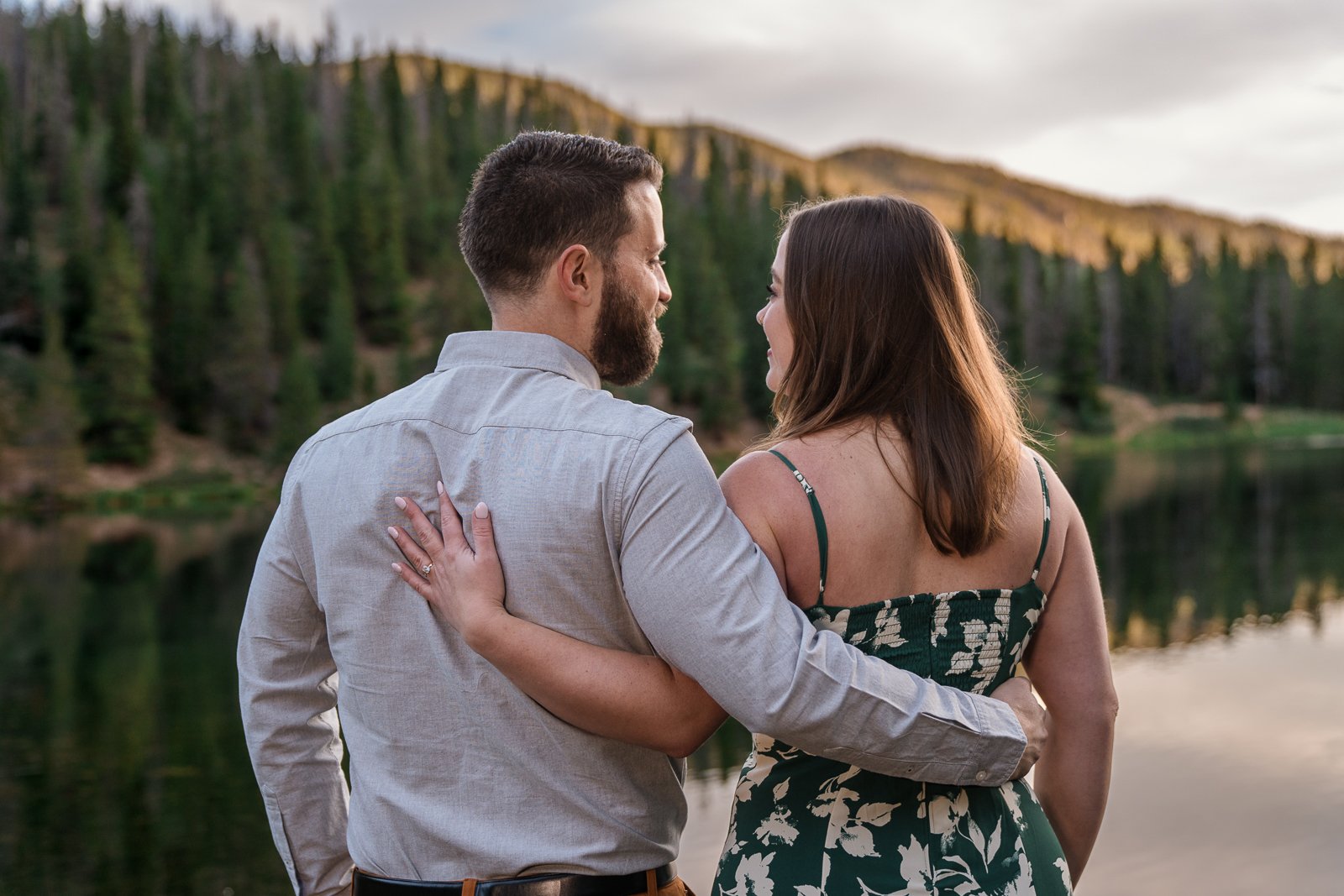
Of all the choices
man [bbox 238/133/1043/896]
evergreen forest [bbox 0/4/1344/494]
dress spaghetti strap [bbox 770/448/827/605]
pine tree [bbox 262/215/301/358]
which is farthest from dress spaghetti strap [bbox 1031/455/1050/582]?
pine tree [bbox 262/215/301/358]

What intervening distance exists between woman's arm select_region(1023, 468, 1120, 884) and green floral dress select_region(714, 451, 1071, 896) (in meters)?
0.11

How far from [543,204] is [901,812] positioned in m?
0.97

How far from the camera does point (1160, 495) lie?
103 feet

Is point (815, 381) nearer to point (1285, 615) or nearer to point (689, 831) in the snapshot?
point (689, 831)

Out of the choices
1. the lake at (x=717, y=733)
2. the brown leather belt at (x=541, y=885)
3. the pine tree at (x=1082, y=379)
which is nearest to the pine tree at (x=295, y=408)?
the lake at (x=717, y=733)

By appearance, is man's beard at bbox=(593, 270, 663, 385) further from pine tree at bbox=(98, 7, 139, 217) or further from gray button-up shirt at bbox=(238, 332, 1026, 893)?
pine tree at bbox=(98, 7, 139, 217)

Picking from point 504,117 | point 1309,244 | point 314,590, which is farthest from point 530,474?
point 1309,244

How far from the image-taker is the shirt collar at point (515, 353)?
5.33 ft

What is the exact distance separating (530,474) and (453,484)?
0.36 ft

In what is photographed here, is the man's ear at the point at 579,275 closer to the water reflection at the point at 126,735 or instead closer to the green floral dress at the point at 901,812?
the green floral dress at the point at 901,812

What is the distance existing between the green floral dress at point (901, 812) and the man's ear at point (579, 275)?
13.8 inches

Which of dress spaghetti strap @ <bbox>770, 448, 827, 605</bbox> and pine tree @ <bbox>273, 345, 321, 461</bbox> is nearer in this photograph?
dress spaghetti strap @ <bbox>770, 448, 827, 605</bbox>

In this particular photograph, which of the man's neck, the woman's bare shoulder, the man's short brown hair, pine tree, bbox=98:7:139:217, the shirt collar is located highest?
the man's short brown hair

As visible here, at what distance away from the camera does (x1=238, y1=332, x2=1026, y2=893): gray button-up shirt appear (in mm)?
1475
